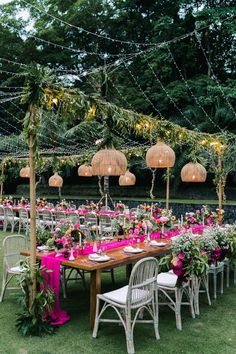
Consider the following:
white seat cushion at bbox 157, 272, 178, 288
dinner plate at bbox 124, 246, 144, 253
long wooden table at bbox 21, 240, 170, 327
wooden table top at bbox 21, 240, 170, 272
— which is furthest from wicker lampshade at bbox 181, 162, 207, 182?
white seat cushion at bbox 157, 272, 178, 288

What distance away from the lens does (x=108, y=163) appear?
5207 mm

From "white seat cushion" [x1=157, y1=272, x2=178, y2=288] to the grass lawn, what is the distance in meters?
0.49

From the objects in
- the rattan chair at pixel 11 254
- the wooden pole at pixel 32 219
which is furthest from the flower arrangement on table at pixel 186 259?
the rattan chair at pixel 11 254

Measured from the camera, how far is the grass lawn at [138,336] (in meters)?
4.02

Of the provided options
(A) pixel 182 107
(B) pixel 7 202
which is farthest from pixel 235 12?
(B) pixel 7 202

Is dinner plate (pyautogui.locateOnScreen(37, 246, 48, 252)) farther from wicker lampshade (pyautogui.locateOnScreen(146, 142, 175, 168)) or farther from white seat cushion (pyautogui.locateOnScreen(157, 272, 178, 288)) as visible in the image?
wicker lampshade (pyautogui.locateOnScreen(146, 142, 175, 168))

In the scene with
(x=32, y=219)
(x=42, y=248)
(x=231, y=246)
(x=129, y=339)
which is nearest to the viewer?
(x=129, y=339)

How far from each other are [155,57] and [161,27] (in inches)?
63.6

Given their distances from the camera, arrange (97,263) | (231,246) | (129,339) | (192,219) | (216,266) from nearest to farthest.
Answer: (129,339) → (97,263) → (231,246) → (216,266) → (192,219)

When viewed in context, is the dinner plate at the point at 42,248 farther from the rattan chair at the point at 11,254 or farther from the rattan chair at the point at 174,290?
the rattan chair at the point at 174,290

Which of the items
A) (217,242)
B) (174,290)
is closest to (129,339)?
(174,290)

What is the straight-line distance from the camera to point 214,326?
4.68m

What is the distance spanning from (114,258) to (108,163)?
128 cm

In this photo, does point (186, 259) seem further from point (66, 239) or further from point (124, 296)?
point (66, 239)
